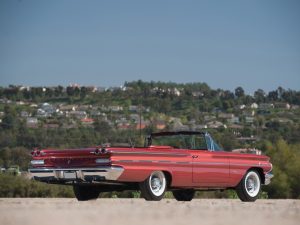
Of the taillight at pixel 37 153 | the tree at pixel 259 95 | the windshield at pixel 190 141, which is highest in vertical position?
the tree at pixel 259 95

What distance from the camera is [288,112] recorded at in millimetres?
99500

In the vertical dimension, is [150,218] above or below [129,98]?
below

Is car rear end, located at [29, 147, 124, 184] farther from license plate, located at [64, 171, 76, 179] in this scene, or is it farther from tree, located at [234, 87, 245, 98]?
tree, located at [234, 87, 245, 98]

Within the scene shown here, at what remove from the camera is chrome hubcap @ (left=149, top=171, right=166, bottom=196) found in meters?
14.2

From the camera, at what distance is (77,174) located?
13797 millimetres

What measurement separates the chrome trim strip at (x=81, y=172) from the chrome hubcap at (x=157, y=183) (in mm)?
883

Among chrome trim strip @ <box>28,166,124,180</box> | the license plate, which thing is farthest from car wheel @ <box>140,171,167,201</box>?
the license plate

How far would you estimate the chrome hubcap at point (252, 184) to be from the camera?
16.0 meters

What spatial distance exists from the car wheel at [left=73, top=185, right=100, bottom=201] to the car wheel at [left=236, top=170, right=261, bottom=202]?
2.67 metres

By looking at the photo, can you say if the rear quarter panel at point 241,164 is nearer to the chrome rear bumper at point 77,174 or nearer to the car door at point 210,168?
the car door at point 210,168

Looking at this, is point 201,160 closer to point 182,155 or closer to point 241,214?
point 182,155

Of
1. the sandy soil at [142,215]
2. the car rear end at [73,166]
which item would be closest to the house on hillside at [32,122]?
the car rear end at [73,166]

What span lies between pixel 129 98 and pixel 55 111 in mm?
11443

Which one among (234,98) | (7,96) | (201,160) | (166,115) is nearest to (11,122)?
(166,115)
